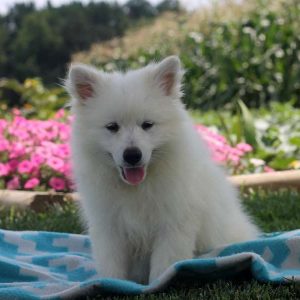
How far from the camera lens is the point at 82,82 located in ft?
11.5

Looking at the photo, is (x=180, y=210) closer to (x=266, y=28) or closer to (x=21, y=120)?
(x=21, y=120)

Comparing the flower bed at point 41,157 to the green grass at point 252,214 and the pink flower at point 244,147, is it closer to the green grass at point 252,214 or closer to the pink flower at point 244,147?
the pink flower at point 244,147

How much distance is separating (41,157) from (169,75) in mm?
3328

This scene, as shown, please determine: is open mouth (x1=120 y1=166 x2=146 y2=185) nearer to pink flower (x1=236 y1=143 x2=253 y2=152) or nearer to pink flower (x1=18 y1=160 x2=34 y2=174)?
pink flower (x1=18 y1=160 x2=34 y2=174)

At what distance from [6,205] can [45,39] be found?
40.7 m

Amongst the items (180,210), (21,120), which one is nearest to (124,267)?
(180,210)

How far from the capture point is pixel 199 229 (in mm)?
3492

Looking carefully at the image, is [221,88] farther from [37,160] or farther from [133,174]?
[133,174]

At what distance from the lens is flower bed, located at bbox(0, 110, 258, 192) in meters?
6.46

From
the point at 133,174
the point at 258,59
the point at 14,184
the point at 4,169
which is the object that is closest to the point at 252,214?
the point at 133,174

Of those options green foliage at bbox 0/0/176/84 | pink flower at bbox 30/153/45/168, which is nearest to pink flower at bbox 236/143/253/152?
pink flower at bbox 30/153/45/168

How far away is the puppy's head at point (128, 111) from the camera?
321 cm

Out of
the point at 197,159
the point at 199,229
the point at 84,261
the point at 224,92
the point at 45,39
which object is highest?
the point at 197,159

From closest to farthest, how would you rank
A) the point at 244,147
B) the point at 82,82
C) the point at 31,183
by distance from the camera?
the point at 82,82 < the point at 31,183 < the point at 244,147
